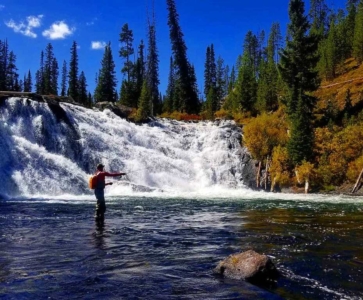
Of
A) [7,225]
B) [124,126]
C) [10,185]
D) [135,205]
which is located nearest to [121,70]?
[124,126]

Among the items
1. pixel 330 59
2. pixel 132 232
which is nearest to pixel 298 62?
pixel 330 59

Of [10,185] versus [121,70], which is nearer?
[10,185]

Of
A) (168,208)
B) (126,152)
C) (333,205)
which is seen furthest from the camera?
(126,152)

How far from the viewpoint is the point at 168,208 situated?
20.4 meters

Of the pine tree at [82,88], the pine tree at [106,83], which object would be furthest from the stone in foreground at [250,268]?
the pine tree at [82,88]

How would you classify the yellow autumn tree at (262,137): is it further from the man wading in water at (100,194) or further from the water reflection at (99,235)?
the water reflection at (99,235)

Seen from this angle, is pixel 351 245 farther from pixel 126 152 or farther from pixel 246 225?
pixel 126 152

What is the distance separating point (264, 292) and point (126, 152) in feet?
101

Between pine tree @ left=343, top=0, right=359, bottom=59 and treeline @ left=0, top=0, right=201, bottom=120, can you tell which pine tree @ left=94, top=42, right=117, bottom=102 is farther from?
pine tree @ left=343, top=0, right=359, bottom=59

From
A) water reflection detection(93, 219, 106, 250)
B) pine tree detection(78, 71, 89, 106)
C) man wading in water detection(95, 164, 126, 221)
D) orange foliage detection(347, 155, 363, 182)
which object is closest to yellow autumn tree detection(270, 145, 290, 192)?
orange foliage detection(347, 155, 363, 182)

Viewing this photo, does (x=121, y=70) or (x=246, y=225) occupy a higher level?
(x=121, y=70)

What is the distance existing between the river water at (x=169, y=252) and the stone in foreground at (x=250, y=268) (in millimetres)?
244

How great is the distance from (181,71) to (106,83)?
15.7 metres

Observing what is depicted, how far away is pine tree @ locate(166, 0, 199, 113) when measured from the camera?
66.3 meters
